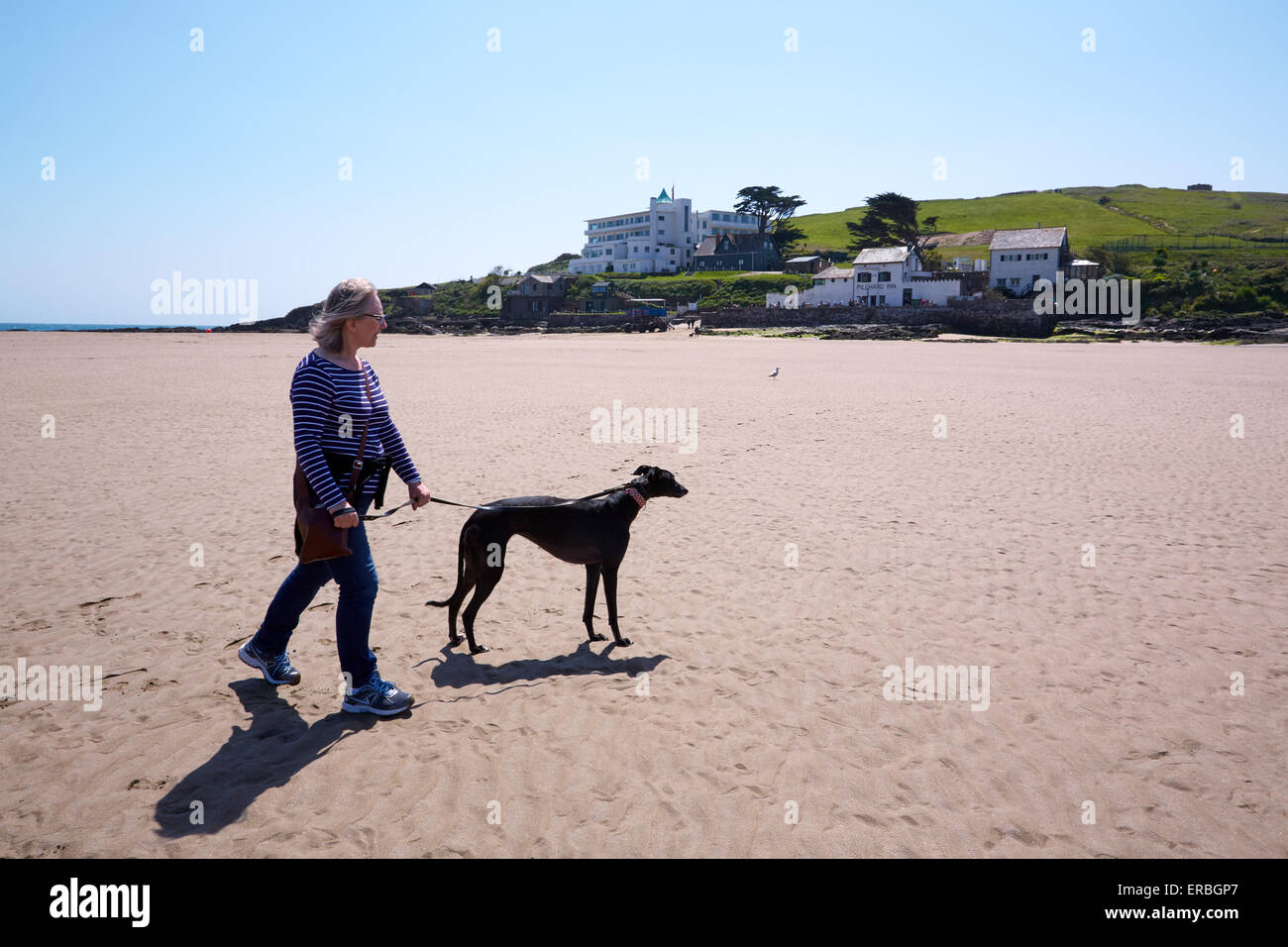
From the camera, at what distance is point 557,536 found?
247 inches

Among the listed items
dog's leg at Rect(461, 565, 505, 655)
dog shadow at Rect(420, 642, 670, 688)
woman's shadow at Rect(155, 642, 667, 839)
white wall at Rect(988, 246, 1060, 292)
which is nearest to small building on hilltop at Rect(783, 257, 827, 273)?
white wall at Rect(988, 246, 1060, 292)

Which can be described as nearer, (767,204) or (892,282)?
(892,282)

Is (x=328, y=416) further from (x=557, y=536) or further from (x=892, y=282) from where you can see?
(x=892, y=282)

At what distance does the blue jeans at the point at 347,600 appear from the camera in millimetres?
4898

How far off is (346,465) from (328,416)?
0.36 m

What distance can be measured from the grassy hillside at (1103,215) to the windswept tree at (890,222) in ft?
20.4

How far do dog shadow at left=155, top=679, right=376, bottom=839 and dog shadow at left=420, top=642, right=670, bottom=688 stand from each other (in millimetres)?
839

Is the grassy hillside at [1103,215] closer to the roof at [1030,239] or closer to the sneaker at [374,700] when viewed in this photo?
the roof at [1030,239]

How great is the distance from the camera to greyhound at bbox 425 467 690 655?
618 centimetres

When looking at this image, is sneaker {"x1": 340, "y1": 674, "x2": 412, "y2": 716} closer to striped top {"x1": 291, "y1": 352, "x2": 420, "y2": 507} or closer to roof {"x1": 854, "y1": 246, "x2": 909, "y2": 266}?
striped top {"x1": 291, "y1": 352, "x2": 420, "y2": 507}

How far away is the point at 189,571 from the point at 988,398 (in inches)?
937

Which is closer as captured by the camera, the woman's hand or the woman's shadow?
the woman's shadow

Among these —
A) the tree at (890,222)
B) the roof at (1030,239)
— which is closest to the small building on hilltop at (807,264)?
the tree at (890,222)

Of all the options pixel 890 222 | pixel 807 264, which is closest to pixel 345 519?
pixel 807 264
